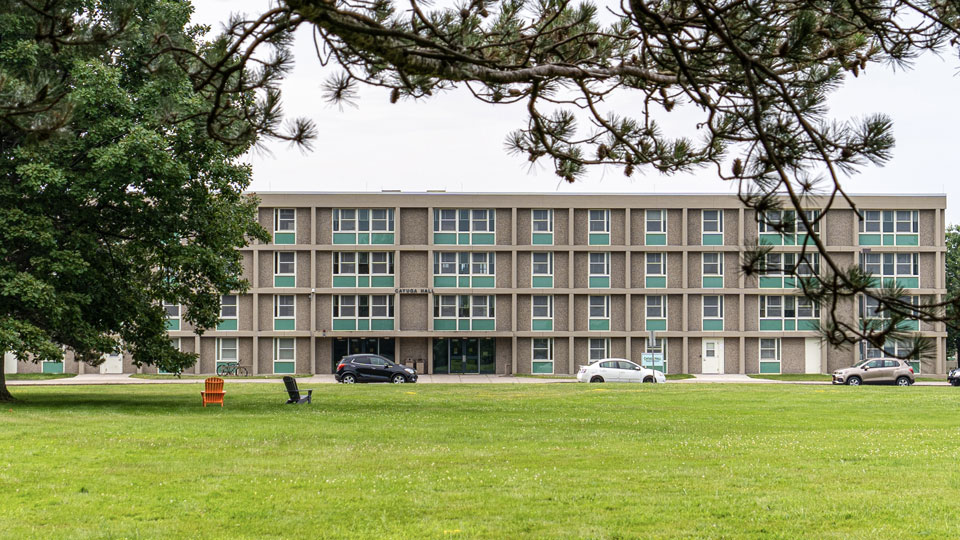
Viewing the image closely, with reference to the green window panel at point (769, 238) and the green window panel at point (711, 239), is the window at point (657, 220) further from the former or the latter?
the green window panel at point (769, 238)

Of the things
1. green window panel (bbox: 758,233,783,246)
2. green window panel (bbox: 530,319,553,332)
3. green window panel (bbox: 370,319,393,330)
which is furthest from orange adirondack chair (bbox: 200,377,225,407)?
green window panel (bbox: 530,319,553,332)

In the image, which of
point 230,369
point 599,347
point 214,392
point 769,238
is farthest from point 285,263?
point 214,392

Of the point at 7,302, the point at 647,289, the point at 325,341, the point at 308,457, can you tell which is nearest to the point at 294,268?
the point at 325,341

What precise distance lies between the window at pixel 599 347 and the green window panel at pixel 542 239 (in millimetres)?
6378

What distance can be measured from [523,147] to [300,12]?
4433 millimetres

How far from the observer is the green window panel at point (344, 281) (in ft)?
192

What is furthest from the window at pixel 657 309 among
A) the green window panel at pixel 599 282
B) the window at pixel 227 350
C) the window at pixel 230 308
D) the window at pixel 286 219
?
the window at pixel 227 350

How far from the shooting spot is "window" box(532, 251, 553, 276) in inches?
2328

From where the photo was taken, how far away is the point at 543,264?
59.2 meters

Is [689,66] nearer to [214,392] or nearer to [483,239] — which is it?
[214,392]

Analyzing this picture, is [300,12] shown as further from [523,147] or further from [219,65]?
[523,147]

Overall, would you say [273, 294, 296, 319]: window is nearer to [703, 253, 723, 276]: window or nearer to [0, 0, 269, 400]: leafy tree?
[703, 253, 723, 276]: window

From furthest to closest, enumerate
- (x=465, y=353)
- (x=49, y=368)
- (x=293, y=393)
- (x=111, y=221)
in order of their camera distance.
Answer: (x=465, y=353) < (x=49, y=368) < (x=293, y=393) < (x=111, y=221)

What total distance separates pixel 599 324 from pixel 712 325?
267 inches
